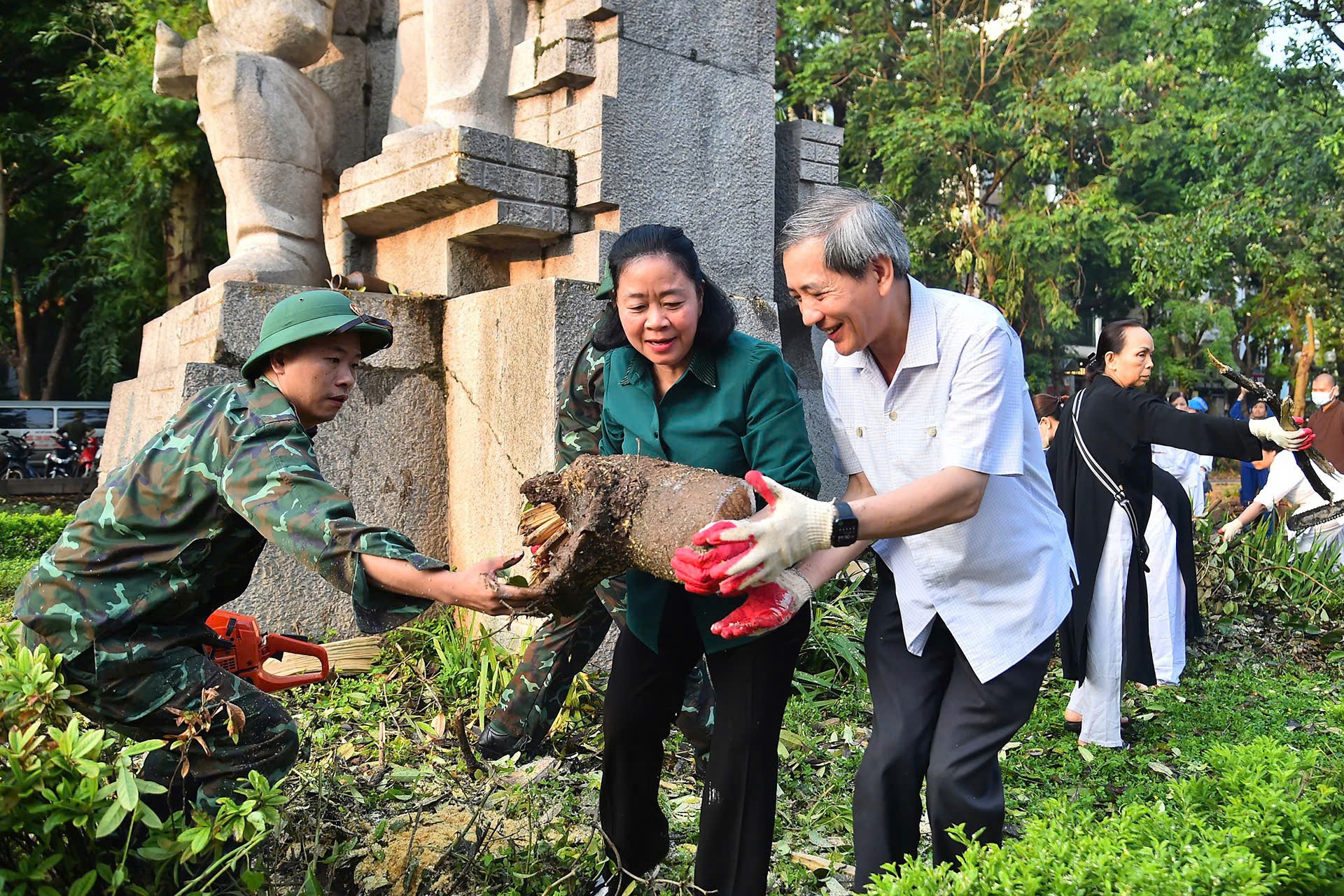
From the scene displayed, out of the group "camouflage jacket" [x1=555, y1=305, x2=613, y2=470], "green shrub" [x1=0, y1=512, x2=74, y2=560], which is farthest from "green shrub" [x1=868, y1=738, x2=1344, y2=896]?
"green shrub" [x1=0, y1=512, x2=74, y2=560]

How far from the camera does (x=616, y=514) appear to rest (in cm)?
228

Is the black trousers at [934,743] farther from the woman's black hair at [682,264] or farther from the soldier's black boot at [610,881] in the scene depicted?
the woman's black hair at [682,264]

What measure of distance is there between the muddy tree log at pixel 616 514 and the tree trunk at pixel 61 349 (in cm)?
2194

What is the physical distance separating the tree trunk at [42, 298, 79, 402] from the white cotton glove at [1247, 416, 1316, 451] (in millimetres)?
22077

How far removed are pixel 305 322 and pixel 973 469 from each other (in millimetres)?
1439

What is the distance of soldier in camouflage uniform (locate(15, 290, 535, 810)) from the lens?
226 cm

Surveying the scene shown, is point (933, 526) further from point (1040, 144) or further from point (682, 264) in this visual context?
point (1040, 144)

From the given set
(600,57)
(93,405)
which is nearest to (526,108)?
(600,57)

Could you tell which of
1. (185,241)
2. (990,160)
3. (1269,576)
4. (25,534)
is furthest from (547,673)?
(990,160)

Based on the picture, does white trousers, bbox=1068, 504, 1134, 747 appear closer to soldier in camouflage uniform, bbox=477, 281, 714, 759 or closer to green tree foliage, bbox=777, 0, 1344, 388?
soldier in camouflage uniform, bbox=477, 281, 714, 759

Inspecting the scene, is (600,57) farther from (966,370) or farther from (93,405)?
(93,405)

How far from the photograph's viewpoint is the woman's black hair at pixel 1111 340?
455cm

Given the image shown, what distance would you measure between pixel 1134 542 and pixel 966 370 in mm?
2693

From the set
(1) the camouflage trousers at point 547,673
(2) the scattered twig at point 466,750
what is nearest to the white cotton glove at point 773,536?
(1) the camouflage trousers at point 547,673
